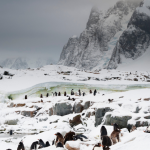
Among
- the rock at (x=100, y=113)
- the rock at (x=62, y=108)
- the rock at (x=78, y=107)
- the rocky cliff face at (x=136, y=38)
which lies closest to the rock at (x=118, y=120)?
Answer: the rock at (x=100, y=113)

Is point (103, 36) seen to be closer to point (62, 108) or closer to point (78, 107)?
point (78, 107)

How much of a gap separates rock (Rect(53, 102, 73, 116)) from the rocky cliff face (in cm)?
7116

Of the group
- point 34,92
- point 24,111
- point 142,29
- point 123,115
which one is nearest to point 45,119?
point 24,111

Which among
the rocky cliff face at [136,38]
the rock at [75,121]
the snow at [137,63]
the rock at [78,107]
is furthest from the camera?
the rocky cliff face at [136,38]

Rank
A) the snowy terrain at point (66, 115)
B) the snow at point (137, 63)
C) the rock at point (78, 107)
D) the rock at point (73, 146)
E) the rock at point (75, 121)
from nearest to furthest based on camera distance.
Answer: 1. the rock at point (73, 146)
2. the snowy terrain at point (66, 115)
3. the rock at point (75, 121)
4. the rock at point (78, 107)
5. the snow at point (137, 63)

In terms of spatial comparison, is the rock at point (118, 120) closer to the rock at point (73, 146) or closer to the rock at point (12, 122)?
the rock at point (73, 146)

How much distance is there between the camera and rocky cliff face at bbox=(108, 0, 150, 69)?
83.8 meters

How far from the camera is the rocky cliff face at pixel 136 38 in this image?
8381 cm

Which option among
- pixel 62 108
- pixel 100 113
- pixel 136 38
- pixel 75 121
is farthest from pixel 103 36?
pixel 100 113

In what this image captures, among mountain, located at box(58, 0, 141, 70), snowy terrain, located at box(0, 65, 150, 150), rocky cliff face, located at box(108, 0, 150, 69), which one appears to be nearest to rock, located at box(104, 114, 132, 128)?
snowy terrain, located at box(0, 65, 150, 150)

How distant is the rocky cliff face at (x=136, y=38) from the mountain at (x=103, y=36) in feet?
64.8

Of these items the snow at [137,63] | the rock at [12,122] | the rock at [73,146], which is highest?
the snow at [137,63]

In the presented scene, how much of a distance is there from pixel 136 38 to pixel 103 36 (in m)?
32.5

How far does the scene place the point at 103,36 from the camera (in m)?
115
